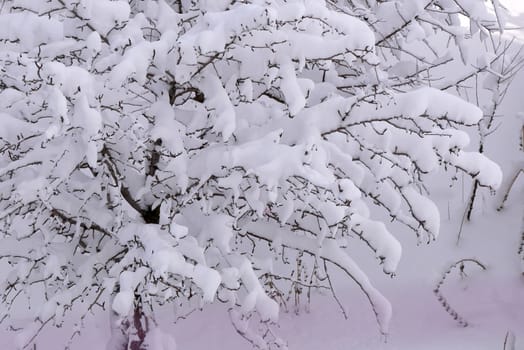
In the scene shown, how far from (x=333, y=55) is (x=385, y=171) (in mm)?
745

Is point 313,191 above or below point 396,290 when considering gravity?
above

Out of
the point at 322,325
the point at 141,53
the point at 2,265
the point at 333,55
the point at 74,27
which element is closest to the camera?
the point at 141,53

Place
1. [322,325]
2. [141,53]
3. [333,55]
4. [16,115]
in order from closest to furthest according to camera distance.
→ 1. [141,53]
2. [333,55]
3. [16,115]
4. [322,325]

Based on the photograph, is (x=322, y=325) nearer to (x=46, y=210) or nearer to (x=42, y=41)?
(x=46, y=210)

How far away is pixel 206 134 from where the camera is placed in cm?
371

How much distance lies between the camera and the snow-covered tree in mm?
2881

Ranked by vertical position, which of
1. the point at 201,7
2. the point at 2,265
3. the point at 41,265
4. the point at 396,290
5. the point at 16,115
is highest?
the point at 201,7

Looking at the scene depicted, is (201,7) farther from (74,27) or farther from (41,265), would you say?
(41,265)

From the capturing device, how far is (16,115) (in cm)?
355

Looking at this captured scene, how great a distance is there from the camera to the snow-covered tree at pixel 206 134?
9.45 feet

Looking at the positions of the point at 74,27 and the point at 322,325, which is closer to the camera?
the point at 74,27

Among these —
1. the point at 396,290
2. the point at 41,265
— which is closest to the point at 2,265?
the point at 41,265

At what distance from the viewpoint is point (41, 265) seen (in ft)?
13.1

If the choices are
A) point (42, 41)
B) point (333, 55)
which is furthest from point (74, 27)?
point (333, 55)
